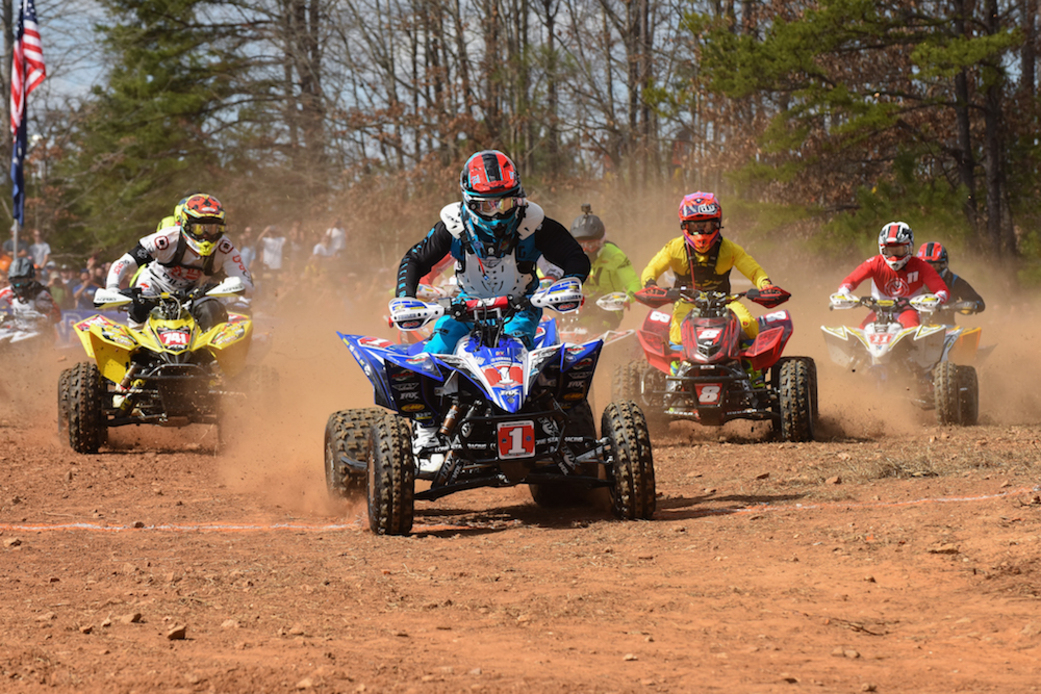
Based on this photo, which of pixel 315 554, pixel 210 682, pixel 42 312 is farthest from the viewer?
pixel 42 312

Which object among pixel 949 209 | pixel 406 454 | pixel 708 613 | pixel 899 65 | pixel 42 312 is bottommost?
pixel 708 613

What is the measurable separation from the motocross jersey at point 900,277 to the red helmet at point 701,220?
2.47 m

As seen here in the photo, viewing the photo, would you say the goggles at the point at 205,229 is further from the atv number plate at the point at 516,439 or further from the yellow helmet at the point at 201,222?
the atv number plate at the point at 516,439

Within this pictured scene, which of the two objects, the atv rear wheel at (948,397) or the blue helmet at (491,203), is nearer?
the blue helmet at (491,203)

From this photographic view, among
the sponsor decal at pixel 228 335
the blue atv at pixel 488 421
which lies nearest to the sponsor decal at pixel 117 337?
the sponsor decal at pixel 228 335

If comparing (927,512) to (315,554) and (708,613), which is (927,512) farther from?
(315,554)

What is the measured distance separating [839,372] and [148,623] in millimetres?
9345

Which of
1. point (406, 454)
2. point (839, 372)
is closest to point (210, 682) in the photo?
point (406, 454)

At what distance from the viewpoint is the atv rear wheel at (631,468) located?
6547 mm

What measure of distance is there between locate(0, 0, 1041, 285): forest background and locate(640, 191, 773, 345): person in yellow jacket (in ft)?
33.3

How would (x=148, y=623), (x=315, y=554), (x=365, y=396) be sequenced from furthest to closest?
(x=365, y=396), (x=315, y=554), (x=148, y=623)

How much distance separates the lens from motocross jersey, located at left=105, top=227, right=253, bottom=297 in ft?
35.0

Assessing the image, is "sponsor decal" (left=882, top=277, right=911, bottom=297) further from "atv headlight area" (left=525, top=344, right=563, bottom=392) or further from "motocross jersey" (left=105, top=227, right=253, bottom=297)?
"atv headlight area" (left=525, top=344, right=563, bottom=392)

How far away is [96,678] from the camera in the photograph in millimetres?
3785
